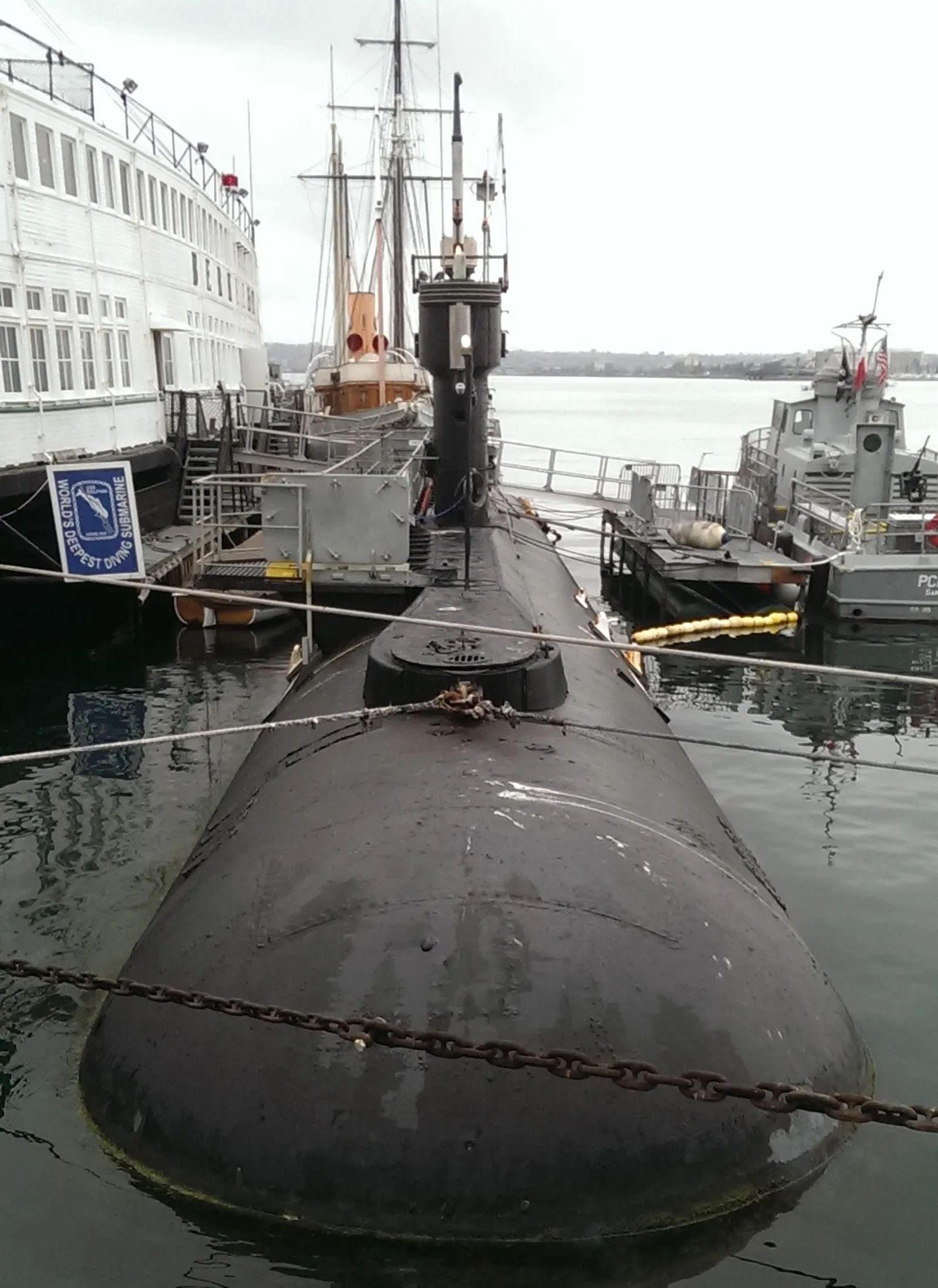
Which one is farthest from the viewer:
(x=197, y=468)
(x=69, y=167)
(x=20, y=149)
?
(x=197, y=468)

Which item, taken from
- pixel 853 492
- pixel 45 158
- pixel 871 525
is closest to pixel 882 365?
pixel 853 492

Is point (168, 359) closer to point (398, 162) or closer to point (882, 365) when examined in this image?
point (398, 162)

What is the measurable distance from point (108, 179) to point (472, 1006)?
950 inches

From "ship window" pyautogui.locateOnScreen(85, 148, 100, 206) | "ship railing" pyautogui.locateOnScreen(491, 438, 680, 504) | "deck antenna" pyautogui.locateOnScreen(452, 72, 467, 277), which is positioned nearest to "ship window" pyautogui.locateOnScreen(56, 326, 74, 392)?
"ship window" pyautogui.locateOnScreen(85, 148, 100, 206)

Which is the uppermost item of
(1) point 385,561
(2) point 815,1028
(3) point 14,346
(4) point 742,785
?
(3) point 14,346

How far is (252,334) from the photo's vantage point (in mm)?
47062

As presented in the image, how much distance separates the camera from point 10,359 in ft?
62.4

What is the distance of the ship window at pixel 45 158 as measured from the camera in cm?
2014

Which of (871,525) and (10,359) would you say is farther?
(871,525)

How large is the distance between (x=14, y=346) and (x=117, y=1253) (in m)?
17.9

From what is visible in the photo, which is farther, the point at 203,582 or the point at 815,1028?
the point at 203,582

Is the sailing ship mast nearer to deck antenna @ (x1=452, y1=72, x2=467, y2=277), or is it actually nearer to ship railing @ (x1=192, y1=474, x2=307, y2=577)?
ship railing @ (x1=192, y1=474, x2=307, y2=577)

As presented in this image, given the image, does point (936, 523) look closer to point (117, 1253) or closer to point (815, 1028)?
point (815, 1028)

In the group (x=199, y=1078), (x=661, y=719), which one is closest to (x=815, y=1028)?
(x=199, y=1078)
